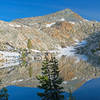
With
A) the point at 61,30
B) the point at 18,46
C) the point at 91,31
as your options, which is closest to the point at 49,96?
the point at 18,46

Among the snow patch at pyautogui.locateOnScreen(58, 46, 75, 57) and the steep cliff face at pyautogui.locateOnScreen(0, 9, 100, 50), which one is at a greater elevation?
the steep cliff face at pyautogui.locateOnScreen(0, 9, 100, 50)

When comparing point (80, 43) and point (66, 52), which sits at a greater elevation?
point (80, 43)

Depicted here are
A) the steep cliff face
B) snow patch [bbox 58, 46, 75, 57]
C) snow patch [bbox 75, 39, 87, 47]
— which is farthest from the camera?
snow patch [bbox 75, 39, 87, 47]

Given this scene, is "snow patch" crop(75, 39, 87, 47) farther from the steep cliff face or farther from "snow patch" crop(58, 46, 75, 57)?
"snow patch" crop(58, 46, 75, 57)

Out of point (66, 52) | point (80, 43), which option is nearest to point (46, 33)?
point (80, 43)

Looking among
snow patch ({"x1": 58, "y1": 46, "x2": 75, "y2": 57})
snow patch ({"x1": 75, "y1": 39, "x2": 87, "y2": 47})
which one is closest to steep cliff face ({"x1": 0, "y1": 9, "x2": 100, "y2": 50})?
snow patch ({"x1": 75, "y1": 39, "x2": 87, "y2": 47})

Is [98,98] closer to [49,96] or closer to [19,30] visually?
[49,96]

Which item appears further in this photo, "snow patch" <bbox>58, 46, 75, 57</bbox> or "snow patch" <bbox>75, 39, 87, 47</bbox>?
"snow patch" <bbox>75, 39, 87, 47</bbox>

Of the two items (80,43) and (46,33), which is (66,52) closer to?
(80,43)

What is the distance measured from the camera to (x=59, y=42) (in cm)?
15388

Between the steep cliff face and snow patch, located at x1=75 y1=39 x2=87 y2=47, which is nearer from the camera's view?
the steep cliff face

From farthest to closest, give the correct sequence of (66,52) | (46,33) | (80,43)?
(46,33), (80,43), (66,52)

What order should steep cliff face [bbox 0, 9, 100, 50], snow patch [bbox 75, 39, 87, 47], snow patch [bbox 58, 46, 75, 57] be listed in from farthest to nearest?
snow patch [bbox 75, 39, 87, 47]
steep cliff face [bbox 0, 9, 100, 50]
snow patch [bbox 58, 46, 75, 57]

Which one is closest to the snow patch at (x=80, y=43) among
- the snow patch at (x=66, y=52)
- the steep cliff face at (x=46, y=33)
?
the steep cliff face at (x=46, y=33)
